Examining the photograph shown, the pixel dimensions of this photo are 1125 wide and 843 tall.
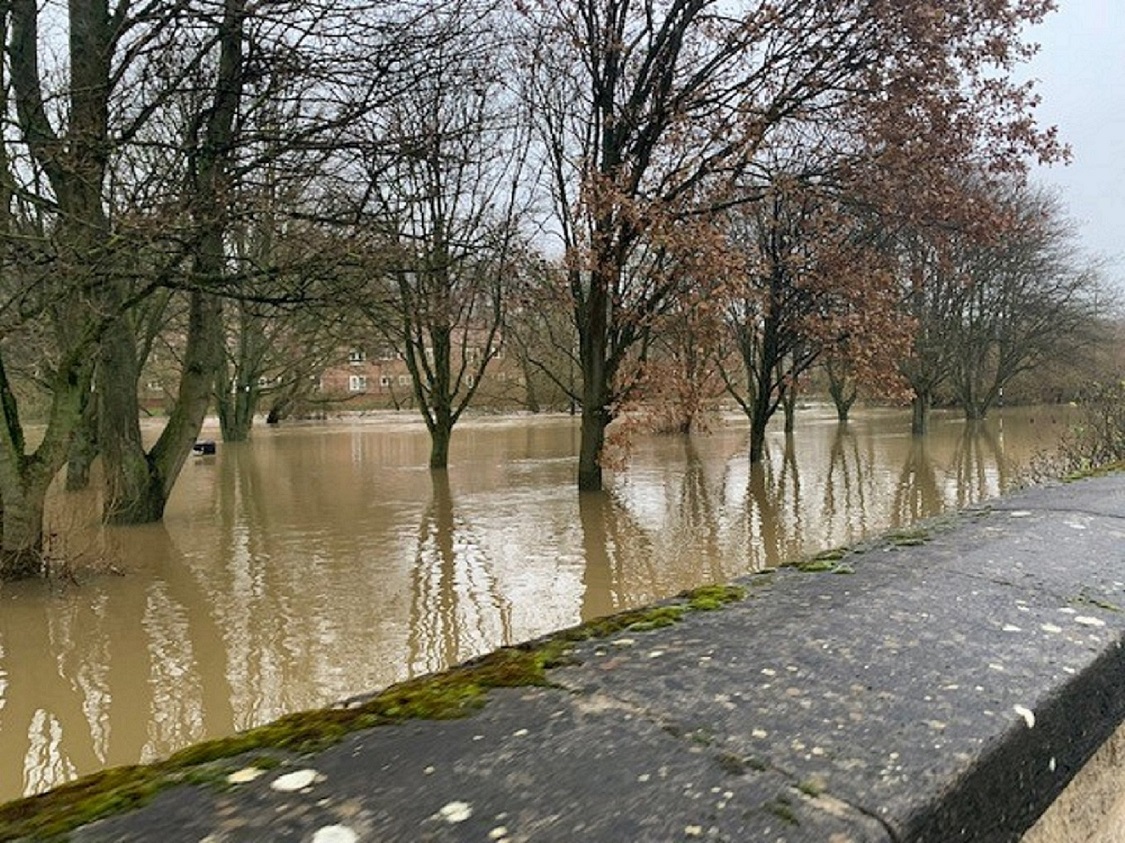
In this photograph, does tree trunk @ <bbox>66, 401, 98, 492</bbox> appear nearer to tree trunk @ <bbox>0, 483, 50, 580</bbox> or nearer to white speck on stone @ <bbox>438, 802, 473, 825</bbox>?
tree trunk @ <bbox>0, 483, 50, 580</bbox>

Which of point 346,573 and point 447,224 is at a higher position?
point 447,224

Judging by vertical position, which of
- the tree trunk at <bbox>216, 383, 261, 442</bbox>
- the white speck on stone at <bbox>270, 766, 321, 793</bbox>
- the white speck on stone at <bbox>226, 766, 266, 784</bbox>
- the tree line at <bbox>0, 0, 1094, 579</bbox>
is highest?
the tree line at <bbox>0, 0, 1094, 579</bbox>

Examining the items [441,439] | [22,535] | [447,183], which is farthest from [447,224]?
[22,535]

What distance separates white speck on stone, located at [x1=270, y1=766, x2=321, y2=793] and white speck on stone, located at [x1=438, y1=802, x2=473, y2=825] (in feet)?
0.59

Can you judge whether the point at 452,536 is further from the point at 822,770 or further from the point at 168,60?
the point at 822,770

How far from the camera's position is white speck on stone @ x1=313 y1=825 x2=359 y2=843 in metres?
0.82

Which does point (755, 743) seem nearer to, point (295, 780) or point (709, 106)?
point (295, 780)

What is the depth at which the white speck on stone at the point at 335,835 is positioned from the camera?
82cm

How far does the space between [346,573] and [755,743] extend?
8.20 m

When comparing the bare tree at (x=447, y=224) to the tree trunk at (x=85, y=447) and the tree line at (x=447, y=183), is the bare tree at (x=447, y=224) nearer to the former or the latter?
the tree line at (x=447, y=183)

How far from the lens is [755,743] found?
Result: 0.99 metres

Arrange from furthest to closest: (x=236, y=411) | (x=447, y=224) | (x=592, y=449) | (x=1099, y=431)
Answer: (x=236, y=411), (x=447, y=224), (x=592, y=449), (x=1099, y=431)

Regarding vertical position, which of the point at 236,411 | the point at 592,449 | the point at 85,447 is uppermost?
the point at 236,411

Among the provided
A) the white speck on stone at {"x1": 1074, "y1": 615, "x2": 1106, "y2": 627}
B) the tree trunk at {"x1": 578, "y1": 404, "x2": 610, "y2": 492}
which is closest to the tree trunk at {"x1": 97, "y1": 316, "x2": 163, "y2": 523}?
the tree trunk at {"x1": 578, "y1": 404, "x2": 610, "y2": 492}
